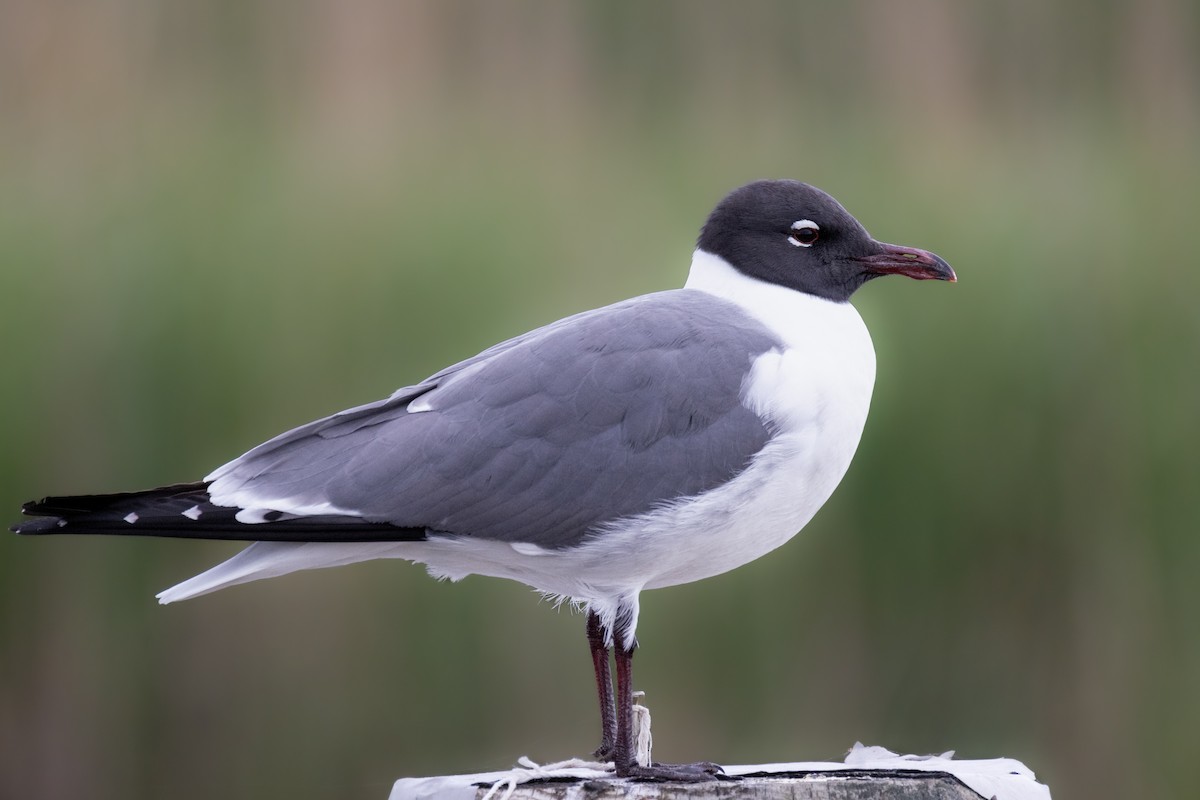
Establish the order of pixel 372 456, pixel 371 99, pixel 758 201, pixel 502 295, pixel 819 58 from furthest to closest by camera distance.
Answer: pixel 819 58, pixel 371 99, pixel 502 295, pixel 758 201, pixel 372 456

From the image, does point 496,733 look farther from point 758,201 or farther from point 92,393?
point 758,201

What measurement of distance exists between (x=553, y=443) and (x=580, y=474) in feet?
0.18

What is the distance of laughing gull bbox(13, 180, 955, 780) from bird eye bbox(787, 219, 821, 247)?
0.15m

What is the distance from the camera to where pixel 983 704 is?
2.88m

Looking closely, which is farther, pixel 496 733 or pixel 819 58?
pixel 819 58

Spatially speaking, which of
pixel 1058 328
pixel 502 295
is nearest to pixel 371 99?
pixel 502 295

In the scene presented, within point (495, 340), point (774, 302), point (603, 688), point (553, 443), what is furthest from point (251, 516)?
point (495, 340)

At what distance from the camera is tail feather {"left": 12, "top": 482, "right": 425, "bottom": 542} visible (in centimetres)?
170

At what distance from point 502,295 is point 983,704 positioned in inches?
52.0

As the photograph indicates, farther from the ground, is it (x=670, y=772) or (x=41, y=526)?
(x=41, y=526)

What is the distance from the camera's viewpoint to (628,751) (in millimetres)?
1779

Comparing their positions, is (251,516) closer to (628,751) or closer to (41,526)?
(41,526)

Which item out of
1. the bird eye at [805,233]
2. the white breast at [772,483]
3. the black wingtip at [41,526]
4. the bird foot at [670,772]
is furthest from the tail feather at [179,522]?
the bird eye at [805,233]

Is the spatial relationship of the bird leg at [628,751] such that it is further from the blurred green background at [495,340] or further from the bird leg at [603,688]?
the blurred green background at [495,340]
